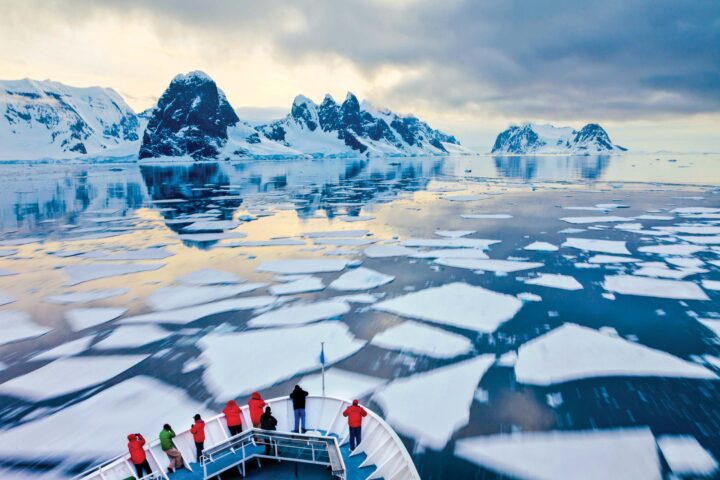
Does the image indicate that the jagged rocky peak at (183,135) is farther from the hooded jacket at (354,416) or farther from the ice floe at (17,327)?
the hooded jacket at (354,416)

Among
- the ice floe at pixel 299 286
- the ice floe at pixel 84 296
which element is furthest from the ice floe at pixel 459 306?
the ice floe at pixel 84 296

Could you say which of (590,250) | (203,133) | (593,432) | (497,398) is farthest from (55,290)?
(203,133)

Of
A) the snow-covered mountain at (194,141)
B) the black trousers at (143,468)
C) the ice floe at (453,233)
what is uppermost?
the snow-covered mountain at (194,141)

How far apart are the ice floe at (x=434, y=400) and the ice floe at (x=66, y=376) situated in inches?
279

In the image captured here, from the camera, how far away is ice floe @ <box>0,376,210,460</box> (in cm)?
840

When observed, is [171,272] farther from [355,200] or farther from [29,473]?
[355,200]

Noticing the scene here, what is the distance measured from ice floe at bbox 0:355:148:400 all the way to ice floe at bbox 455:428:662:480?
29.5ft

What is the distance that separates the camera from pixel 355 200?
43844 millimetres

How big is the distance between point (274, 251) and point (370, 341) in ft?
39.3

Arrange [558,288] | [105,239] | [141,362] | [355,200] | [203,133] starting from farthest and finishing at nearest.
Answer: [203,133] < [355,200] < [105,239] < [558,288] < [141,362]

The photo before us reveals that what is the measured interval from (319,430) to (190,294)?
987 centimetres

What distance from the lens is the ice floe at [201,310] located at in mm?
14180

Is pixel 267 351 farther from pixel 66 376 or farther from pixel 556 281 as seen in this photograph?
pixel 556 281

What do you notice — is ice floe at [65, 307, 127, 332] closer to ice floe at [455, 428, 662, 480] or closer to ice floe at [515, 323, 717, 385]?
ice floe at [455, 428, 662, 480]
